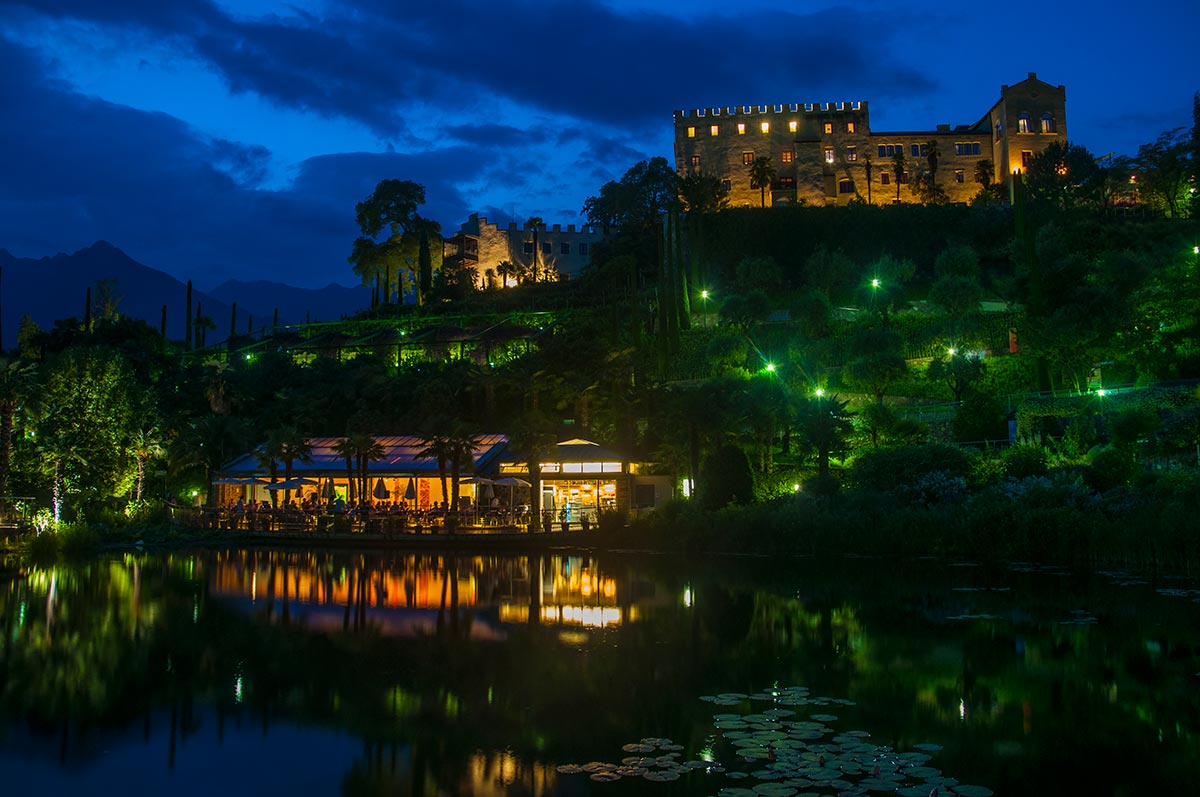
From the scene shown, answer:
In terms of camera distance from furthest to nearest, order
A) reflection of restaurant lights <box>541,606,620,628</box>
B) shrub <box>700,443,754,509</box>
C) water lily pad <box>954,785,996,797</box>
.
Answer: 1. shrub <box>700,443,754,509</box>
2. reflection of restaurant lights <box>541,606,620,628</box>
3. water lily pad <box>954,785,996,797</box>

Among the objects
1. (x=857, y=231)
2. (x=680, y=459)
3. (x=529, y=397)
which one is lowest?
(x=680, y=459)

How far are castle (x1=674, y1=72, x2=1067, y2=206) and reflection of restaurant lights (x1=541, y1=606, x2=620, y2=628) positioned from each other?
63254 millimetres

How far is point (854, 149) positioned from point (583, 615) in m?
69.5

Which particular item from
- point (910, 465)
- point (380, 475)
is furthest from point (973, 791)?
point (380, 475)

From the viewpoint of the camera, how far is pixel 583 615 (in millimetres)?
15617

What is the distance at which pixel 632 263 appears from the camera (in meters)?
64.4

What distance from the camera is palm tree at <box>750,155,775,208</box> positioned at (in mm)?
74312

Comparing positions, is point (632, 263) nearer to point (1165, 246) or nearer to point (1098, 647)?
point (1165, 246)

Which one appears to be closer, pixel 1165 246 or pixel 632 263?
pixel 1165 246

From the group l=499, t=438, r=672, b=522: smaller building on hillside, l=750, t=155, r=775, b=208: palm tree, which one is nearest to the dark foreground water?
l=499, t=438, r=672, b=522: smaller building on hillside

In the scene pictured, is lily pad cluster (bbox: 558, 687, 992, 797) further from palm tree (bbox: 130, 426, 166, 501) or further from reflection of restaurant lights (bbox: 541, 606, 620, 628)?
palm tree (bbox: 130, 426, 166, 501)

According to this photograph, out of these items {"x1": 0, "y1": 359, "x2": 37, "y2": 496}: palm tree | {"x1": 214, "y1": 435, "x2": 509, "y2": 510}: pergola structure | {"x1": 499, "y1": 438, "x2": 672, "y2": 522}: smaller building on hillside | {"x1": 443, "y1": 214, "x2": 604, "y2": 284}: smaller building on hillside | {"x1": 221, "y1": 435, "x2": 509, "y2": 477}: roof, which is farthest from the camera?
{"x1": 443, "y1": 214, "x2": 604, "y2": 284}: smaller building on hillside

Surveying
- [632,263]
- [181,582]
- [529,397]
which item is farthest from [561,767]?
[632,263]

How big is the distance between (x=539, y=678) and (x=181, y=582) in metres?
12.6
